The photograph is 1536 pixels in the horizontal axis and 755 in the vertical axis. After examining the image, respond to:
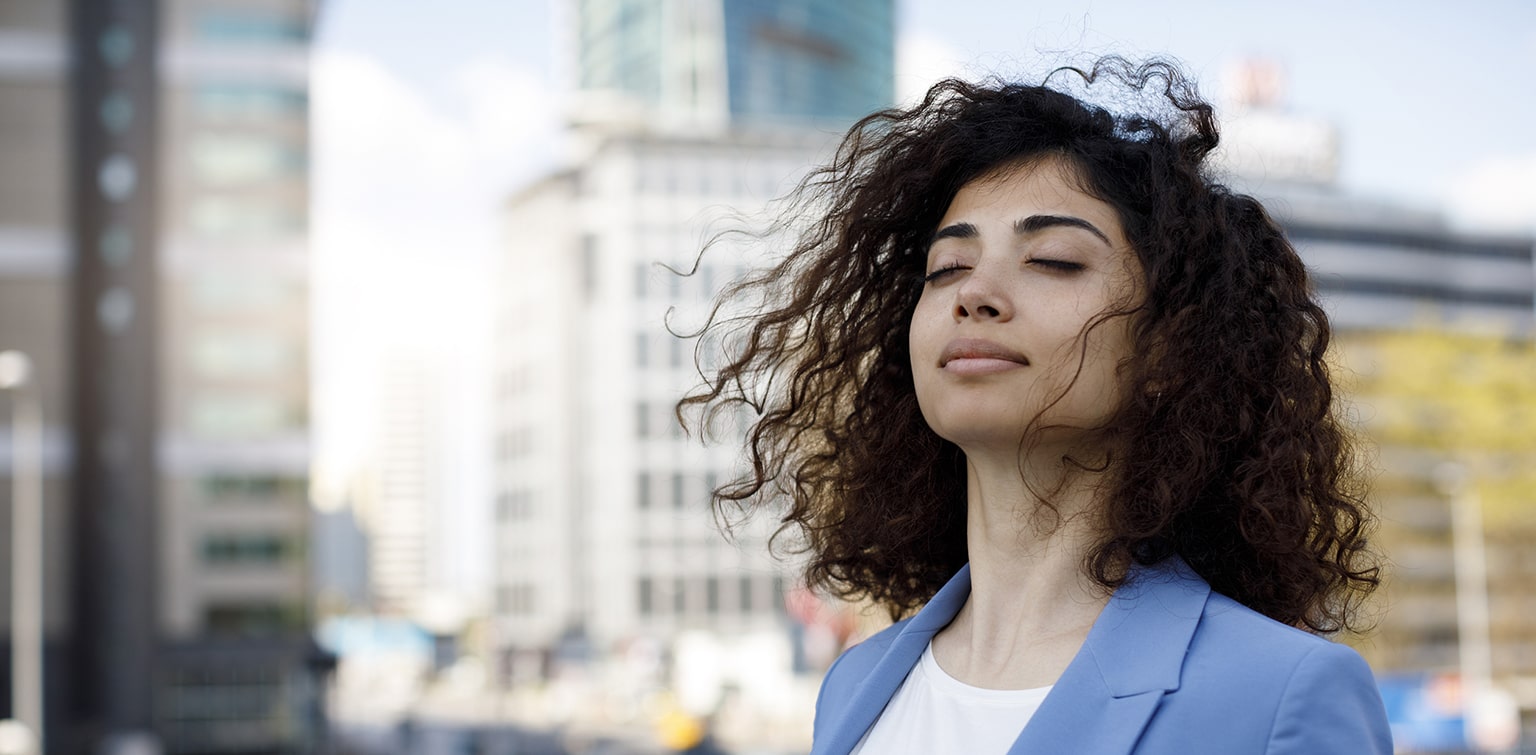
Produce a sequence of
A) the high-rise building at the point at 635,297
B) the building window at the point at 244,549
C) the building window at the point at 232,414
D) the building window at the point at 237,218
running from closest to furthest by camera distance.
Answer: the building window at the point at 237,218 < the building window at the point at 232,414 < the building window at the point at 244,549 < the high-rise building at the point at 635,297

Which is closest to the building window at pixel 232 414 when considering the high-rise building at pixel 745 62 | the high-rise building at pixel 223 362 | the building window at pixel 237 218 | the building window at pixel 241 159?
the high-rise building at pixel 223 362

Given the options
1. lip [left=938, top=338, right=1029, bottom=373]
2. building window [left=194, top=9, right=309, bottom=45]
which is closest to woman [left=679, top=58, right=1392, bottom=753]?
lip [left=938, top=338, right=1029, bottom=373]

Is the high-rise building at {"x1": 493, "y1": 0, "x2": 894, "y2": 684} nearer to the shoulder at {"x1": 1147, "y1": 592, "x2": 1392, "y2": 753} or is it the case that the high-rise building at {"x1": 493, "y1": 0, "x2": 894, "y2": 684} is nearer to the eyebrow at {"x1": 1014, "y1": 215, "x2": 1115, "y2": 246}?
the eyebrow at {"x1": 1014, "y1": 215, "x2": 1115, "y2": 246}

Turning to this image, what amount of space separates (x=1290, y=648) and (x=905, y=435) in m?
0.94

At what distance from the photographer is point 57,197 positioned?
41281 mm

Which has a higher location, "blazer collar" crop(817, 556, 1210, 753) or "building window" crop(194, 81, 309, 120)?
"building window" crop(194, 81, 309, 120)

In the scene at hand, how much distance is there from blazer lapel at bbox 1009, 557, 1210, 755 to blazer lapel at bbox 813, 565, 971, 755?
1.43 ft

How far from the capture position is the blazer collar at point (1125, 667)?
70.6 inches

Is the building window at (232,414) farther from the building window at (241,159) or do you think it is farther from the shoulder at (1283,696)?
the shoulder at (1283,696)

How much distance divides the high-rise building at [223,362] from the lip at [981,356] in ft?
142

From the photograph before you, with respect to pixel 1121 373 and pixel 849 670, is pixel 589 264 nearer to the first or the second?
pixel 849 670

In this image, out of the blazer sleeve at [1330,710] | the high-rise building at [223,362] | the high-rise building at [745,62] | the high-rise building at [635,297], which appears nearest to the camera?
the blazer sleeve at [1330,710]

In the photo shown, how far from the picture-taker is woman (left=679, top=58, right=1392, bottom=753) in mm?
1865

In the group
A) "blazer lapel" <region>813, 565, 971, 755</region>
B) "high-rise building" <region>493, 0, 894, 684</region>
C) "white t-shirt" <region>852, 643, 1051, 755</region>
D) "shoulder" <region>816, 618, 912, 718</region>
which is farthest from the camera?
"high-rise building" <region>493, 0, 894, 684</region>
